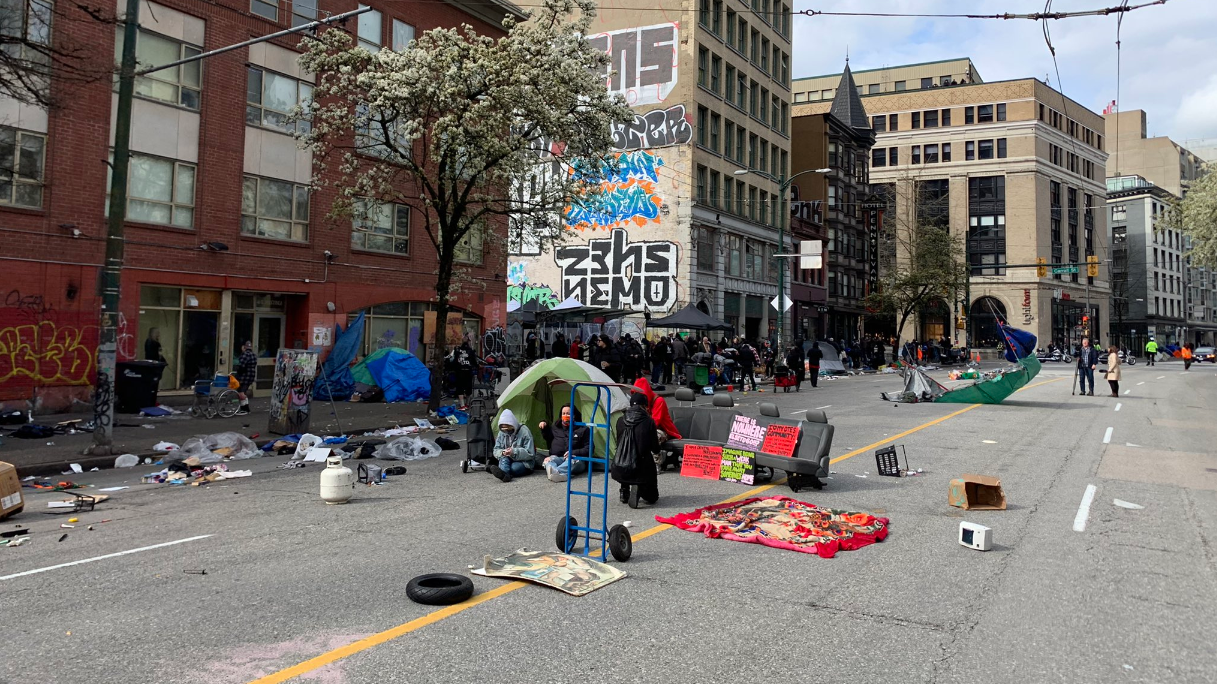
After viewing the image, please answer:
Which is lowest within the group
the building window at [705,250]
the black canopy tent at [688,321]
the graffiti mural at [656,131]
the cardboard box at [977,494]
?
the cardboard box at [977,494]

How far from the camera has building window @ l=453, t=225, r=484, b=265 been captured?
27013mm

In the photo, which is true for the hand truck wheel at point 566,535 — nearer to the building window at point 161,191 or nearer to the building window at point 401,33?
the building window at point 161,191

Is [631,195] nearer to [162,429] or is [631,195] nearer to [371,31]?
[371,31]

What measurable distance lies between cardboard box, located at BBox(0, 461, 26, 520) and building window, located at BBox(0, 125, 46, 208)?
11459 mm

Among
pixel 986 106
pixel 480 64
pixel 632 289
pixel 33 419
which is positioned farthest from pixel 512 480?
pixel 986 106

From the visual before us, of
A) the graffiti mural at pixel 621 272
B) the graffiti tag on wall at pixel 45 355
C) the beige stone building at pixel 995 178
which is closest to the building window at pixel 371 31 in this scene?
the graffiti tag on wall at pixel 45 355

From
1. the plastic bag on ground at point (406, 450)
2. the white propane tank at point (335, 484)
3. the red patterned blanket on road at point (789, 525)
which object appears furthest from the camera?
the plastic bag on ground at point (406, 450)

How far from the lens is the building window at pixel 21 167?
16719 mm

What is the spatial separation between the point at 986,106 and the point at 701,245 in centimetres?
5107

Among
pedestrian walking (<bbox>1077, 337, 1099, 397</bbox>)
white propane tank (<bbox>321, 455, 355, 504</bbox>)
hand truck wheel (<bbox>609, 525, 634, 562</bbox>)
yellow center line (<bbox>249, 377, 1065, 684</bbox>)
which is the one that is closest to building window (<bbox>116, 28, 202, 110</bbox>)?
white propane tank (<bbox>321, 455, 355, 504</bbox>)

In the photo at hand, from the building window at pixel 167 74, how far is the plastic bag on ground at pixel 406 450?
12.3m

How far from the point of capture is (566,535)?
6586mm

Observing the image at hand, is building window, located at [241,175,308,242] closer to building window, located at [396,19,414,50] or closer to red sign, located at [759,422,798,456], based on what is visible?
building window, located at [396,19,414,50]

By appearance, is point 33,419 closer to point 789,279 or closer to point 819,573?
point 819,573
